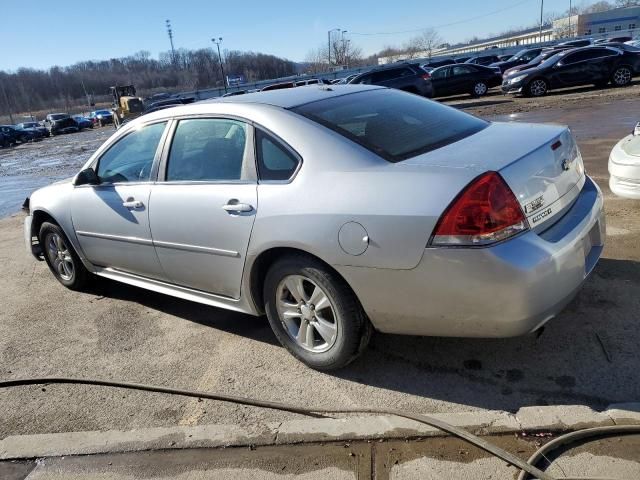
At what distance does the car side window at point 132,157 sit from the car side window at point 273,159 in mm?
1025

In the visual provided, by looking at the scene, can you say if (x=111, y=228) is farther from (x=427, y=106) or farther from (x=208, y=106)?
(x=427, y=106)

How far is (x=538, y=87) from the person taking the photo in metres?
20.2

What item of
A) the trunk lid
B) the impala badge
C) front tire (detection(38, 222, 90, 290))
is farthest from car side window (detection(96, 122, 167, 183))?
the impala badge

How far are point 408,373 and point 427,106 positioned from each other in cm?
184

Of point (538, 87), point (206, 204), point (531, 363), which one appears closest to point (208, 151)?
point (206, 204)

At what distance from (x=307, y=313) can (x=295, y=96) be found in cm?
147

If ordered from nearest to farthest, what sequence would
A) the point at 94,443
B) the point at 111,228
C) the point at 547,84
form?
the point at 94,443, the point at 111,228, the point at 547,84

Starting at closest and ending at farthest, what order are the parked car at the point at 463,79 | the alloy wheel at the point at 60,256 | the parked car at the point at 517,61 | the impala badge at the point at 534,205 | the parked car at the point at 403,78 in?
1. the impala badge at the point at 534,205
2. the alloy wheel at the point at 60,256
3. the parked car at the point at 403,78
4. the parked car at the point at 463,79
5. the parked car at the point at 517,61

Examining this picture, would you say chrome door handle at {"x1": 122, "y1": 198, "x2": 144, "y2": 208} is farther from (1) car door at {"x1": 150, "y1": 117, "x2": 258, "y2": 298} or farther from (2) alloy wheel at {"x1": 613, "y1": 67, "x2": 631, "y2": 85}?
(2) alloy wheel at {"x1": 613, "y1": 67, "x2": 631, "y2": 85}

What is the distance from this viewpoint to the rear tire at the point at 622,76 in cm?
1970

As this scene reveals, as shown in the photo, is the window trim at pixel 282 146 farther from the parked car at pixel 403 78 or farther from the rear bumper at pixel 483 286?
the parked car at pixel 403 78

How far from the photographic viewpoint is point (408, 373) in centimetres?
319

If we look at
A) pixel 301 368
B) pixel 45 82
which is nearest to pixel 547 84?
pixel 301 368

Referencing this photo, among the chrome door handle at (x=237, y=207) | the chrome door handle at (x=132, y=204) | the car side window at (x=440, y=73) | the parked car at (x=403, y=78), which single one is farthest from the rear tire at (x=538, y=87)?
the chrome door handle at (x=237, y=207)
